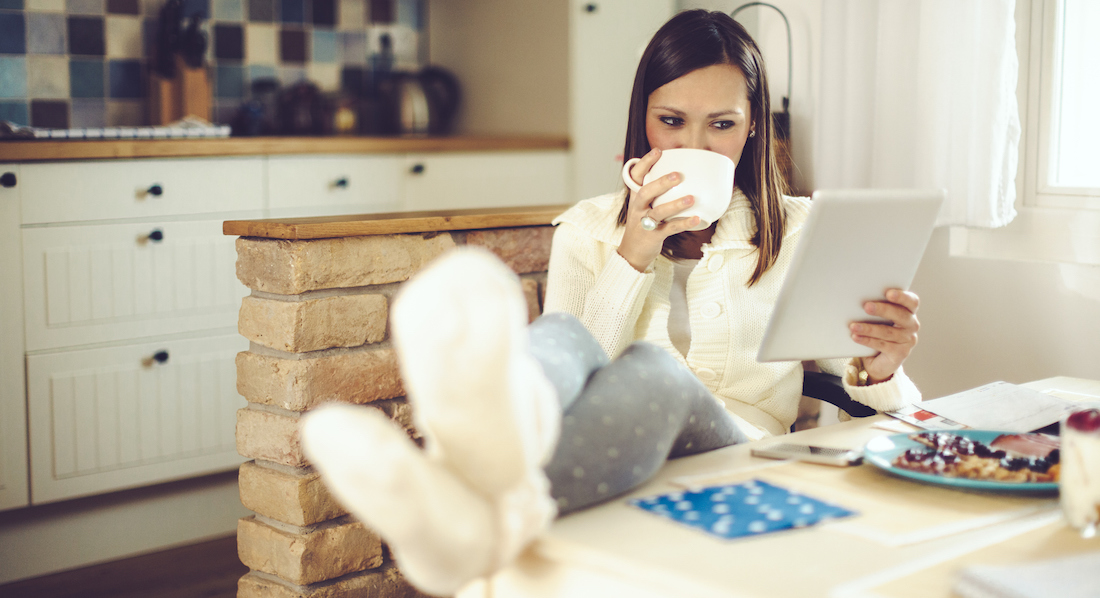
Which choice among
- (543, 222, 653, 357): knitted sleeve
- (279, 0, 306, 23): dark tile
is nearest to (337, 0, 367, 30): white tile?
(279, 0, 306, 23): dark tile

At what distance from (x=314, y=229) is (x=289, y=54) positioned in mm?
2284

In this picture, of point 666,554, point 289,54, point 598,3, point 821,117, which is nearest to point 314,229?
point 666,554

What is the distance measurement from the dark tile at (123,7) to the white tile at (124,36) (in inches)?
0.6

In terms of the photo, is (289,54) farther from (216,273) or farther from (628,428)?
(628,428)

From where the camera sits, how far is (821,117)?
207 centimetres

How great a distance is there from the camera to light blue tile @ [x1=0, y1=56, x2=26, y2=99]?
9.09 ft

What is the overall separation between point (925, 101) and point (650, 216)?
0.88 metres

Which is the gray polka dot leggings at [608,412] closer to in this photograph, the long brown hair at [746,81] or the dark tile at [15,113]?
the long brown hair at [746,81]

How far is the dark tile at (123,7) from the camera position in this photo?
2.93 m

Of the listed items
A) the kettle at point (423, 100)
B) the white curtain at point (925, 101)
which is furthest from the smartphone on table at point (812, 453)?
the kettle at point (423, 100)

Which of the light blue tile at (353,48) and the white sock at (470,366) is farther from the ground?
the light blue tile at (353,48)

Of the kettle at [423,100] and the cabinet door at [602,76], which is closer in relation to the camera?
the cabinet door at [602,76]

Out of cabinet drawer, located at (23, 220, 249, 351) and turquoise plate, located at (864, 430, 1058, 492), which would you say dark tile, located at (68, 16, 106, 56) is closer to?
cabinet drawer, located at (23, 220, 249, 351)

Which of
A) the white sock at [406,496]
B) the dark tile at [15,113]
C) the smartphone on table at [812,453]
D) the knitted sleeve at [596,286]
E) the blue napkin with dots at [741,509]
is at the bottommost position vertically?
the blue napkin with dots at [741,509]
